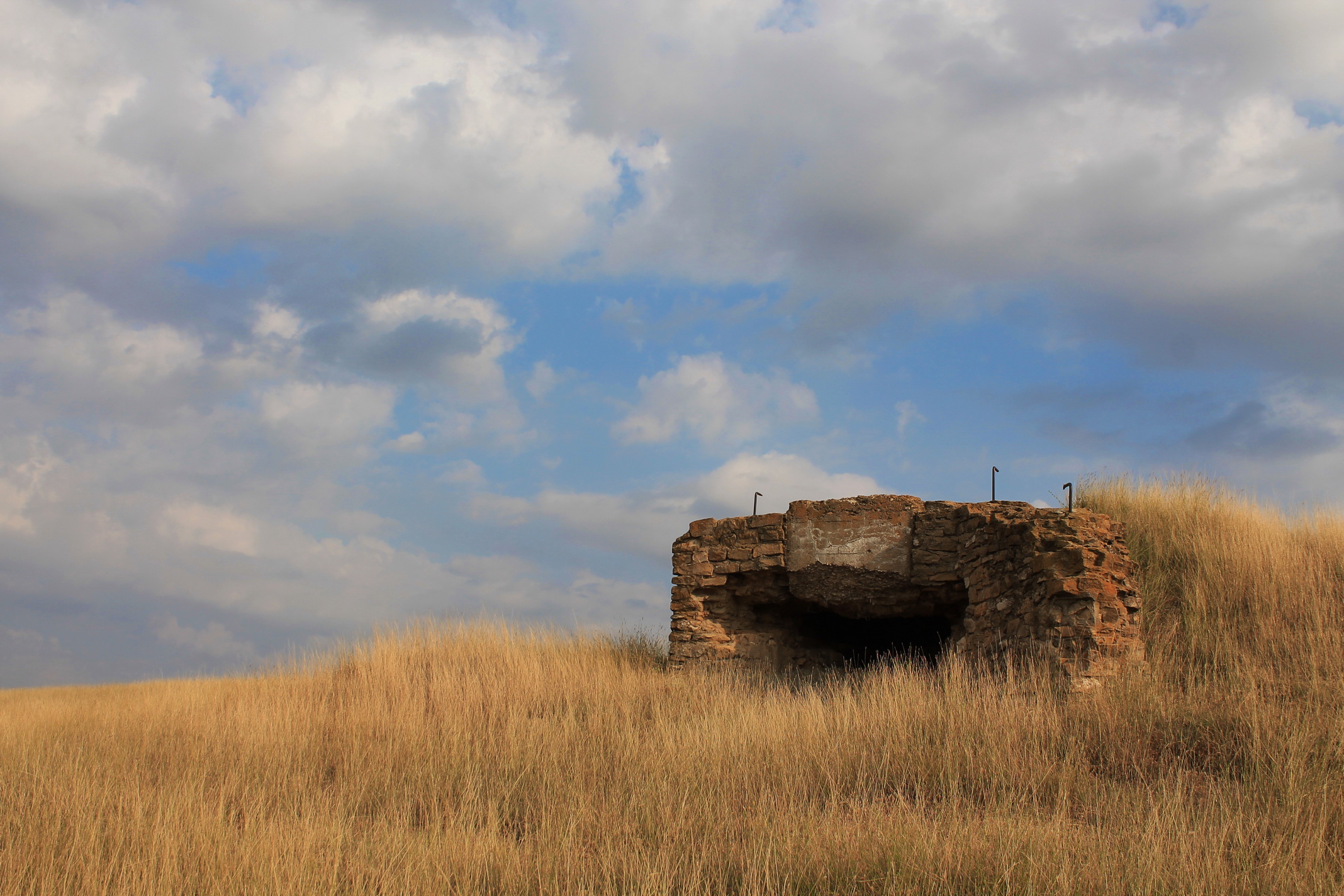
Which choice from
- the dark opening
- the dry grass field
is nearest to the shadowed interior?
the dark opening

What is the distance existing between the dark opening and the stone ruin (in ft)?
0.06

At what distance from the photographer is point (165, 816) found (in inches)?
212

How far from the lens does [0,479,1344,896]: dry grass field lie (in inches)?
167

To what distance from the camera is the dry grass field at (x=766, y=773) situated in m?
4.24

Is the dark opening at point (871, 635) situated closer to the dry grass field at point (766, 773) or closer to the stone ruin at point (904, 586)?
the stone ruin at point (904, 586)

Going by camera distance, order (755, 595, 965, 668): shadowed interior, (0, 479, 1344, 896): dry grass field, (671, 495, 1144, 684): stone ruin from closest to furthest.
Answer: (0, 479, 1344, 896): dry grass field → (671, 495, 1144, 684): stone ruin → (755, 595, 965, 668): shadowed interior

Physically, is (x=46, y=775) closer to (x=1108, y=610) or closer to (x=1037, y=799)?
(x=1037, y=799)

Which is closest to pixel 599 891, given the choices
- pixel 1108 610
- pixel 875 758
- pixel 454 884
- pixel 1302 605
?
pixel 454 884

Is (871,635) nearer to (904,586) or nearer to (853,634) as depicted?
(853,634)

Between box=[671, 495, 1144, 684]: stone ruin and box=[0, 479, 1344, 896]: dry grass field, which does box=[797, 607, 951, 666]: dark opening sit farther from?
box=[0, 479, 1344, 896]: dry grass field

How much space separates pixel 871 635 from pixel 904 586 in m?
1.91

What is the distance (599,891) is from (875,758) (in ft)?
9.41

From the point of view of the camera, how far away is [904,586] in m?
9.33

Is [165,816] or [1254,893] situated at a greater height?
[1254,893]
